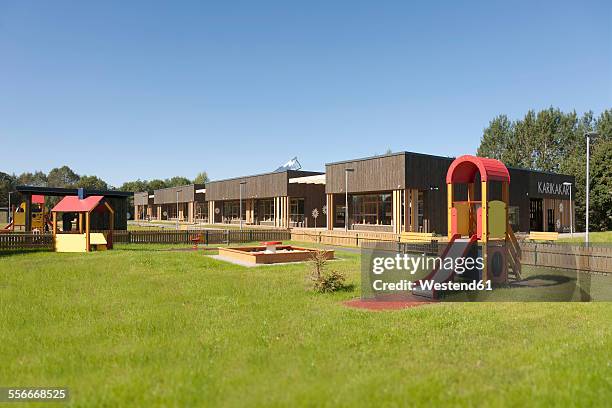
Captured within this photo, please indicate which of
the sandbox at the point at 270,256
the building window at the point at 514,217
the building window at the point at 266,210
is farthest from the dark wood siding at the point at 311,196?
the sandbox at the point at 270,256

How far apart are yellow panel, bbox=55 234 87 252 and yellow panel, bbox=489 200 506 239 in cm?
2009

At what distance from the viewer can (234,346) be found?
22.8 feet

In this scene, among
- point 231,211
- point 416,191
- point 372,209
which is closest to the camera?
point 416,191

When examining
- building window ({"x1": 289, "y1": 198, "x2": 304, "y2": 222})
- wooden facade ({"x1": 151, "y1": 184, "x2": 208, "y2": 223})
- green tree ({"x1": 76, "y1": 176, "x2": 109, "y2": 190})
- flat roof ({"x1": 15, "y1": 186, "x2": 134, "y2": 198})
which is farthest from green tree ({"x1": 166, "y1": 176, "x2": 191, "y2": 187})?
flat roof ({"x1": 15, "y1": 186, "x2": 134, "y2": 198})

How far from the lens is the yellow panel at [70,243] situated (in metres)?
22.8

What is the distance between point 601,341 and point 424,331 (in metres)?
2.83

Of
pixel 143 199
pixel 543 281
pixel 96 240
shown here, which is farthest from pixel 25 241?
pixel 143 199

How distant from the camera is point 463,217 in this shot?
13.3m

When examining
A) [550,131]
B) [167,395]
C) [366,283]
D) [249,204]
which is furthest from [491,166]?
[550,131]

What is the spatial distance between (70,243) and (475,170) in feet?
67.5

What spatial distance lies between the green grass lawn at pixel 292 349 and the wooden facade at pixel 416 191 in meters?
23.5

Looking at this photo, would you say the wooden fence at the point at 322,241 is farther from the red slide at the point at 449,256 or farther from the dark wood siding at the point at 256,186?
the dark wood siding at the point at 256,186

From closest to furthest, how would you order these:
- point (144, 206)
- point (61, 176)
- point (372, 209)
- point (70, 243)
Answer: point (70, 243)
point (372, 209)
point (144, 206)
point (61, 176)

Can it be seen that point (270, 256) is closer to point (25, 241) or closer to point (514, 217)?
point (25, 241)
